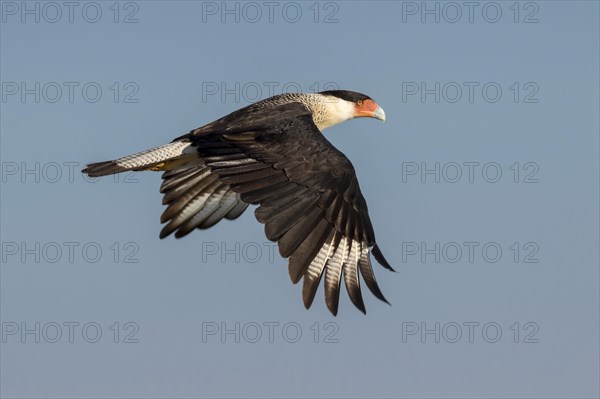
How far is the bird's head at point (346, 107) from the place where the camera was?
1112cm

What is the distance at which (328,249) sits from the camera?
8.10 m

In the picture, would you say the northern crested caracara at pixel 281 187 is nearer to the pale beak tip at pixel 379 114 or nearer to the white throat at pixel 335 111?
the white throat at pixel 335 111

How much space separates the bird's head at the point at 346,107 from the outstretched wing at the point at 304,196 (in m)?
1.83

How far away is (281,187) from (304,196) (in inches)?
7.9

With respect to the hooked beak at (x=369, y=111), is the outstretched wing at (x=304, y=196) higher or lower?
lower

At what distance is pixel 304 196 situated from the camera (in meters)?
8.30

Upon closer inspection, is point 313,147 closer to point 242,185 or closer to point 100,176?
point 242,185

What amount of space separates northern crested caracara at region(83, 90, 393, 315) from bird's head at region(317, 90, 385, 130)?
63 centimetres

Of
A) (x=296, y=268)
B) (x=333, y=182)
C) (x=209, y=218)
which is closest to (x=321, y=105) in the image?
(x=209, y=218)

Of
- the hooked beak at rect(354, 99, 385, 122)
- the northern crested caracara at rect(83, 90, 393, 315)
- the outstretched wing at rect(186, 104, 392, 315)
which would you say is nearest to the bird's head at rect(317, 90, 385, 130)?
the hooked beak at rect(354, 99, 385, 122)

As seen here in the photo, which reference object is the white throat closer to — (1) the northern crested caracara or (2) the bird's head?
(2) the bird's head

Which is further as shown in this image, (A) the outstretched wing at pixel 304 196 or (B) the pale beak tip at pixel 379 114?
(B) the pale beak tip at pixel 379 114

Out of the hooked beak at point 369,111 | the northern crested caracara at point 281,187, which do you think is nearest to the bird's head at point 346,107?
the hooked beak at point 369,111

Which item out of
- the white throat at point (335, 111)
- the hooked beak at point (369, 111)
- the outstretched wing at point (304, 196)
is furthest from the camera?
the hooked beak at point (369, 111)
